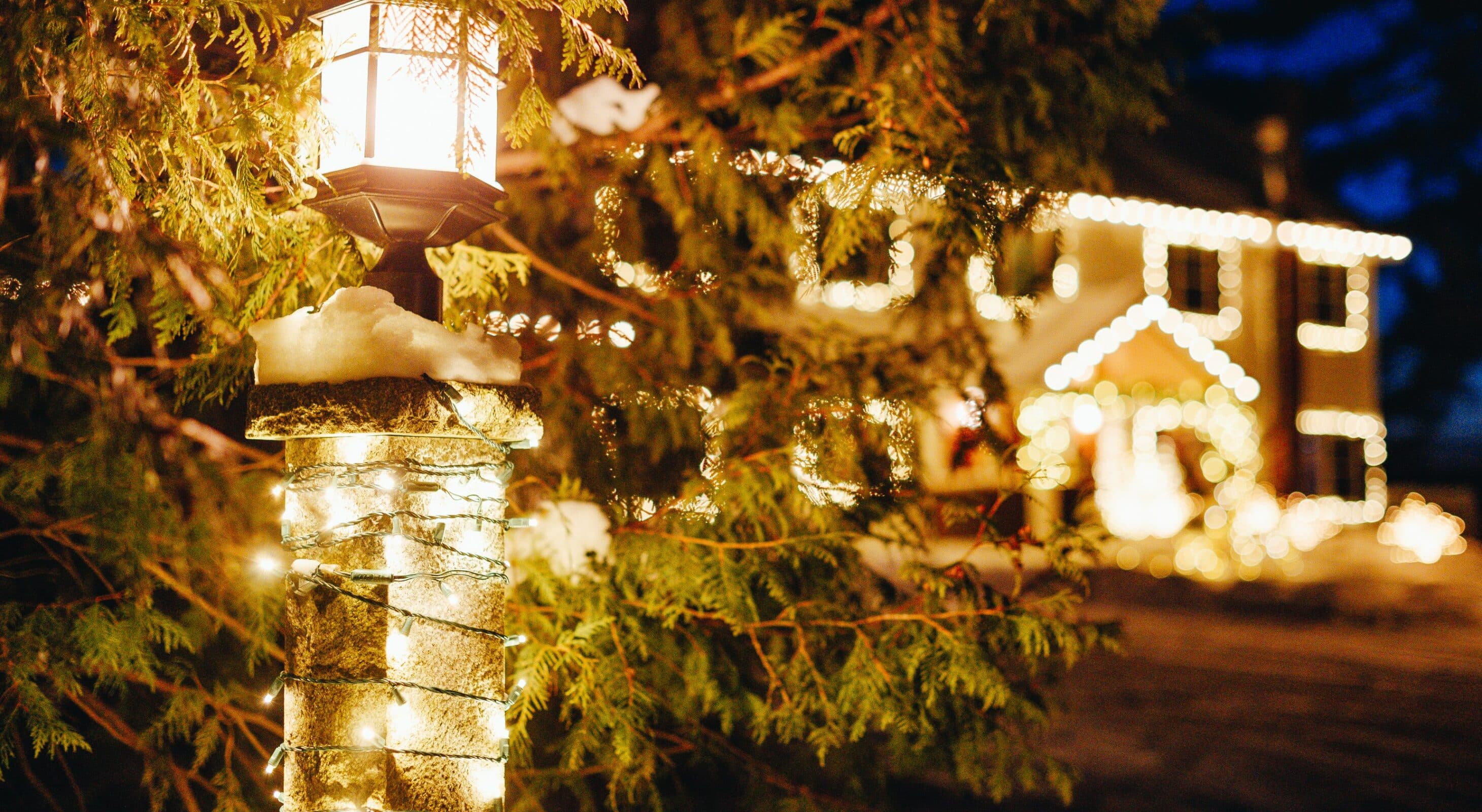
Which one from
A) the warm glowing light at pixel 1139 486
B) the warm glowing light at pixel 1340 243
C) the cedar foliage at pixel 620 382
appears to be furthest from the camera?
→ the warm glowing light at pixel 1340 243

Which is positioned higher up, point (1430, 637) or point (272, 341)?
point (272, 341)

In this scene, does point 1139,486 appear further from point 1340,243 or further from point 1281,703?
point 1281,703

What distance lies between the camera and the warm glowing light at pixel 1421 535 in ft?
61.0

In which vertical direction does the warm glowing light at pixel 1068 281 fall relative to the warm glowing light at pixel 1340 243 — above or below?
below

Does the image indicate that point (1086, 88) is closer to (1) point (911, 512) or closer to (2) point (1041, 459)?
(1) point (911, 512)

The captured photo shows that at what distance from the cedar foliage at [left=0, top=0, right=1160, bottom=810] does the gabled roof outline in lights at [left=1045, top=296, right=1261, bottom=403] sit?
12.9 m

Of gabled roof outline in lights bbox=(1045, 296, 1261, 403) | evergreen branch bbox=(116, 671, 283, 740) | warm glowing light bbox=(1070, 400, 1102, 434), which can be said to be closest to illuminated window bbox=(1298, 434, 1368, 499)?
gabled roof outline in lights bbox=(1045, 296, 1261, 403)

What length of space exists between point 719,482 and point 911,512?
36.8 inches

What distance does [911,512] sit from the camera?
412cm

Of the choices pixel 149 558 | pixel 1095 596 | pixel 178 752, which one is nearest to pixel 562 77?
pixel 149 558

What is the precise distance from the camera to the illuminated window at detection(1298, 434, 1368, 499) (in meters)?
21.0

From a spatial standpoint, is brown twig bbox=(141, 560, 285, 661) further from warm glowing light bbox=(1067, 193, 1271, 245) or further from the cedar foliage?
warm glowing light bbox=(1067, 193, 1271, 245)

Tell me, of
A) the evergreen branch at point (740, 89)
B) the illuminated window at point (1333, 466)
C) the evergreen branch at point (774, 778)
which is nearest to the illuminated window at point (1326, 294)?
the illuminated window at point (1333, 466)

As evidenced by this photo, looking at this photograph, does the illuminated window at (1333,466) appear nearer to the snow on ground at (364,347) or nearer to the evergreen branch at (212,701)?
the evergreen branch at (212,701)
